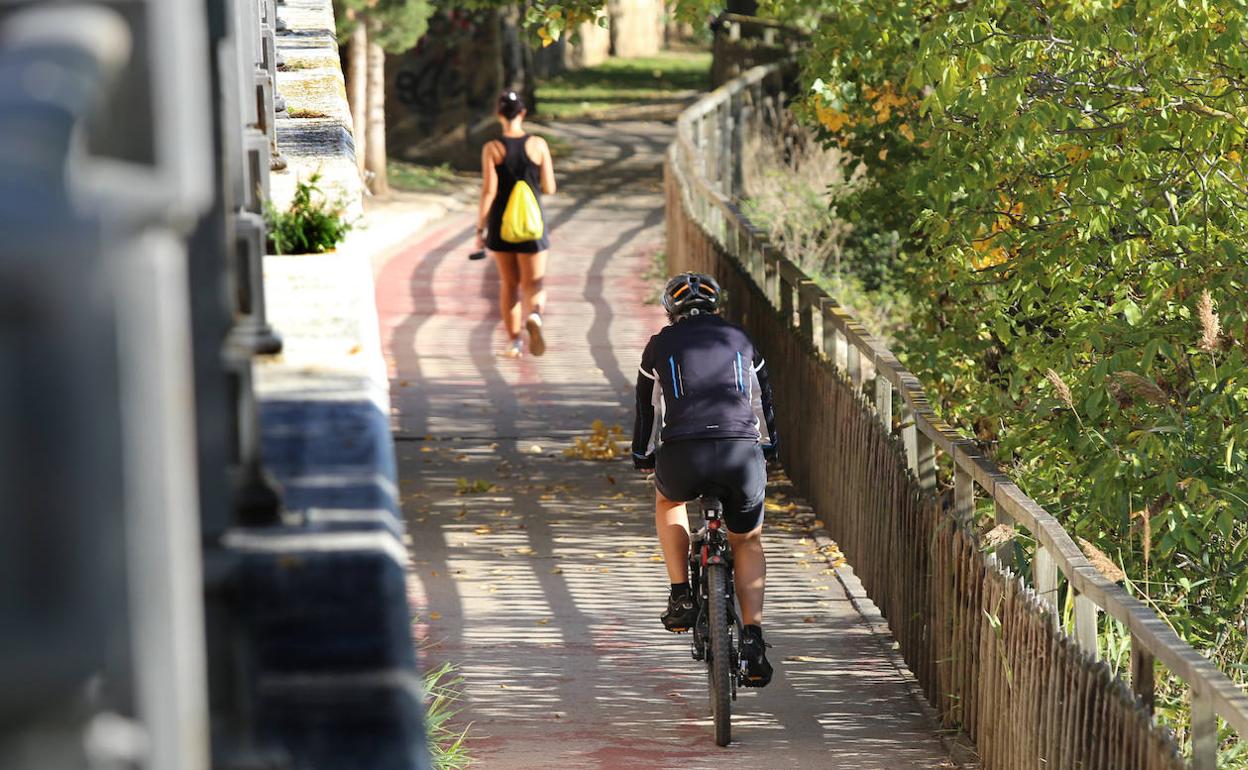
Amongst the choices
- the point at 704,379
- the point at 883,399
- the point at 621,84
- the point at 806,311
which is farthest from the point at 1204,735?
the point at 621,84

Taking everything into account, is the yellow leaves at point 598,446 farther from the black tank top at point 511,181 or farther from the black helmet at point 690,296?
the black helmet at point 690,296

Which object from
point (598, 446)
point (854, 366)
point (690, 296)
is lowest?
point (598, 446)

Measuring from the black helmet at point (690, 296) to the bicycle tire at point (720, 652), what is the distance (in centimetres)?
107

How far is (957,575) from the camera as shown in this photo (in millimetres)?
7000

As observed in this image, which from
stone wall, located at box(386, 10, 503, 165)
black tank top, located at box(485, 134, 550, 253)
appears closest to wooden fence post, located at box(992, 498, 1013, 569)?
black tank top, located at box(485, 134, 550, 253)

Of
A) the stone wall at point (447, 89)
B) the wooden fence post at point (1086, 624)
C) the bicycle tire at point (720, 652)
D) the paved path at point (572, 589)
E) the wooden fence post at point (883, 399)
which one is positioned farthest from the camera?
the stone wall at point (447, 89)

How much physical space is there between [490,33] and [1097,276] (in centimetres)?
2250

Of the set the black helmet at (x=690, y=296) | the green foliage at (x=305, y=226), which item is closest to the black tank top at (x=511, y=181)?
the black helmet at (x=690, y=296)

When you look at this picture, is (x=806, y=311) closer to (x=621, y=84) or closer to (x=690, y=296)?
(x=690, y=296)

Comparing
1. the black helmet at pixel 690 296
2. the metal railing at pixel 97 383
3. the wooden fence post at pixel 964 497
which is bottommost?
the wooden fence post at pixel 964 497

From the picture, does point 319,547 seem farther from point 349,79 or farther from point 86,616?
point 349,79

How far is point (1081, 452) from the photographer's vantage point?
287 inches

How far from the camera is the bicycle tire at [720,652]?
268 inches

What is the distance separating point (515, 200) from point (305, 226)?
8.13m
